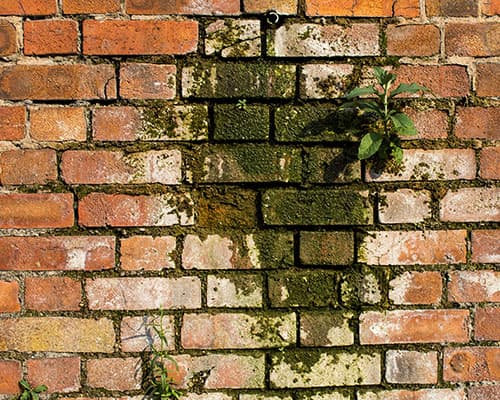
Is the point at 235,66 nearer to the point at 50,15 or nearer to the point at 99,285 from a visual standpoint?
the point at 50,15

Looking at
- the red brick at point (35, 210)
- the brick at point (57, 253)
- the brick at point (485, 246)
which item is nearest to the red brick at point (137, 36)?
the red brick at point (35, 210)

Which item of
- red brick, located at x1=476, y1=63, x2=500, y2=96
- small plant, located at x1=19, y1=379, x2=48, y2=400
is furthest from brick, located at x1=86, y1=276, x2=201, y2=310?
red brick, located at x1=476, y1=63, x2=500, y2=96

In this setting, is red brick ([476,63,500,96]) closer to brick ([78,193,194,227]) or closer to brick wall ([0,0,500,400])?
brick wall ([0,0,500,400])

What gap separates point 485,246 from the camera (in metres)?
1.34

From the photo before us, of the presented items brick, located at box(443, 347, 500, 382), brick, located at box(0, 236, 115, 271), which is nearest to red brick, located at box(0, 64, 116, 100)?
brick, located at box(0, 236, 115, 271)

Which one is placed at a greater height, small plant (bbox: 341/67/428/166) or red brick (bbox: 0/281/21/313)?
small plant (bbox: 341/67/428/166)

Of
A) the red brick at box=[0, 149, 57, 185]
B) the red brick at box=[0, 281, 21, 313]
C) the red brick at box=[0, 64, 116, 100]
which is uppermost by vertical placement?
the red brick at box=[0, 64, 116, 100]

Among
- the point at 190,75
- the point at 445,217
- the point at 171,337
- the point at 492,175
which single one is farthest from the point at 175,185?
the point at 492,175

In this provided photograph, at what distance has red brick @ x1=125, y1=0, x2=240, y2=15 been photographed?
1292 millimetres

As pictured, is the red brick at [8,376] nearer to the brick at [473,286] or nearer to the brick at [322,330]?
the brick at [322,330]

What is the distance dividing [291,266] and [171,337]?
1.27 ft

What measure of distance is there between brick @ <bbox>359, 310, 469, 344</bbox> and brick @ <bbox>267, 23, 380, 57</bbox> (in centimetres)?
73

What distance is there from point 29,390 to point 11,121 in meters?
0.73

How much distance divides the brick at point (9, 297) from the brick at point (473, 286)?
1199 mm
